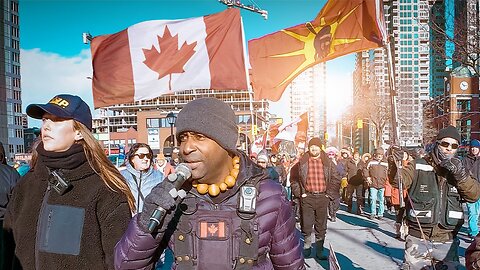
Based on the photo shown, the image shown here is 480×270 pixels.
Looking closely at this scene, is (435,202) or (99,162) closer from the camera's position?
(99,162)

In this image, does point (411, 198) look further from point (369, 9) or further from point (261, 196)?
point (369, 9)

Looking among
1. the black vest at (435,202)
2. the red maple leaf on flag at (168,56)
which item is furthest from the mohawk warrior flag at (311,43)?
the black vest at (435,202)

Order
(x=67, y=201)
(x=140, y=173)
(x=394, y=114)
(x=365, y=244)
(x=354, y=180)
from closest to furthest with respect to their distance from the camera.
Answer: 1. (x=67, y=201)
2. (x=394, y=114)
3. (x=140, y=173)
4. (x=365, y=244)
5. (x=354, y=180)

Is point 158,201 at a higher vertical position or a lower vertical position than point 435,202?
higher

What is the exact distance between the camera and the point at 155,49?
7035 millimetres

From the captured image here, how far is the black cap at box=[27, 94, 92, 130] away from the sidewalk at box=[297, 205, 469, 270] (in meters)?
5.08

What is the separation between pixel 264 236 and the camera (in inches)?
82.7

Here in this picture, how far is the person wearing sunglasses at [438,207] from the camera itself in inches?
158

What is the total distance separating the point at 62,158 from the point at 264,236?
4.38ft

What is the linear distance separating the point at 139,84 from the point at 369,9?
4120 mm

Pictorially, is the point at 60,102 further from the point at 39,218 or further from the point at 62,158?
the point at 39,218

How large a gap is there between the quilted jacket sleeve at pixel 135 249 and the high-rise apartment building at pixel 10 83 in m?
76.8

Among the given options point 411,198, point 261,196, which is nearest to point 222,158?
point 261,196

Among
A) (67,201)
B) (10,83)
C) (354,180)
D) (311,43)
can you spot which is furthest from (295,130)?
(10,83)
